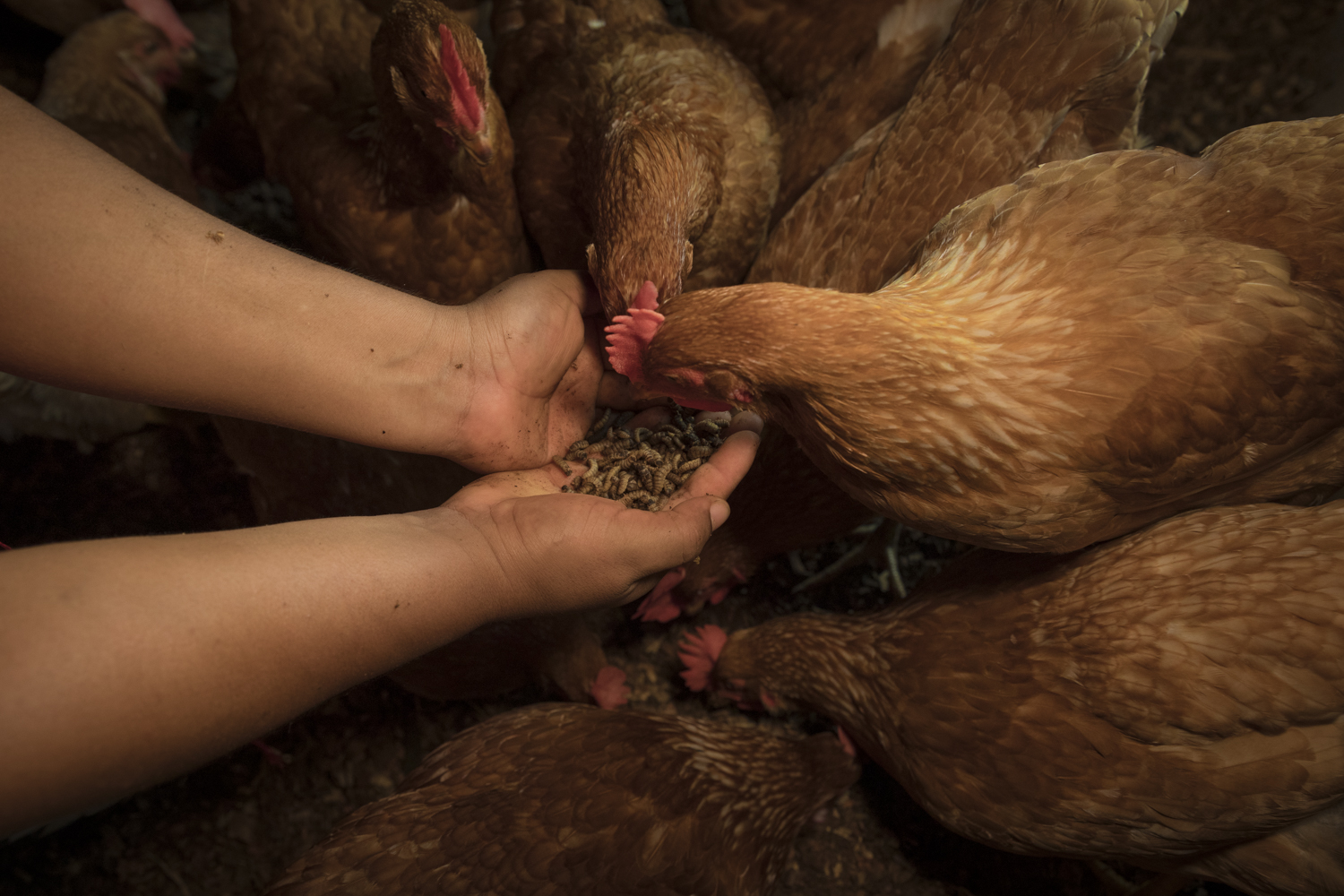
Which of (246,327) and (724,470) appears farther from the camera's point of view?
(724,470)

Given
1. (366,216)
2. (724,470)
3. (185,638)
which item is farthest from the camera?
(366,216)

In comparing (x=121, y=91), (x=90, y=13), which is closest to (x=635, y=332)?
(x=121, y=91)

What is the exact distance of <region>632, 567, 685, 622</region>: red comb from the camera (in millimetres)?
2094

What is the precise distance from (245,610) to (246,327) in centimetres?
60

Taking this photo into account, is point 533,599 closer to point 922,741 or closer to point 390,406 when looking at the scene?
point 390,406

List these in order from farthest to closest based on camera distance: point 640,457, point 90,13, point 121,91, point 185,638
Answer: point 90,13 < point 121,91 < point 640,457 < point 185,638

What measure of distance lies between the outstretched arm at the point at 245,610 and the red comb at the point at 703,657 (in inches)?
Answer: 28.7

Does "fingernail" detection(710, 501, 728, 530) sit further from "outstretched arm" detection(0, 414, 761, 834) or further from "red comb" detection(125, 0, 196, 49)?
"red comb" detection(125, 0, 196, 49)

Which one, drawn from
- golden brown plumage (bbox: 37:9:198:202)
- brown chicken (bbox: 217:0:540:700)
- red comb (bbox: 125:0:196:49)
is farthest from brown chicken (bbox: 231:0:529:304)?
red comb (bbox: 125:0:196:49)

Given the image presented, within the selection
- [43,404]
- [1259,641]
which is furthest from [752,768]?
[43,404]

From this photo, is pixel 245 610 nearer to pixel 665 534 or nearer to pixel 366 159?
pixel 665 534

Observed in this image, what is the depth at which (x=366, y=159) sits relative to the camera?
6.56ft

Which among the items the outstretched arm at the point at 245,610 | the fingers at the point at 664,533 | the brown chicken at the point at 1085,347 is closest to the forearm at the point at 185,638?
the outstretched arm at the point at 245,610

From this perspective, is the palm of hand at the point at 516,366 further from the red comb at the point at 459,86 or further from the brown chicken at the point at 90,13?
the brown chicken at the point at 90,13
